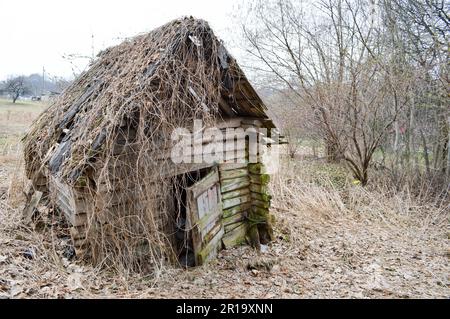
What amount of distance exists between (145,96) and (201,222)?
6.75ft

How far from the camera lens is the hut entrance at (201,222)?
14.1 feet

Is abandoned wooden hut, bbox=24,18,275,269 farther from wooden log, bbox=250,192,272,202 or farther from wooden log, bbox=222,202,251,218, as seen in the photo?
wooden log, bbox=250,192,272,202

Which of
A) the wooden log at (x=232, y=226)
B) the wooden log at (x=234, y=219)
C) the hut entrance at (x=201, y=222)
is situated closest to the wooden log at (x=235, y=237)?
the wooden log at (x=232, y=226)

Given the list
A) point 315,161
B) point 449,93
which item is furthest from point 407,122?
point 315,161

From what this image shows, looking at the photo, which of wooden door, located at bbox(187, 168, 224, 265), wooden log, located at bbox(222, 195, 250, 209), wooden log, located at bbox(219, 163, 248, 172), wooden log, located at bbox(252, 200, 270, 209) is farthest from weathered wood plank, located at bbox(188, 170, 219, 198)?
wooden log, located at bbox(252, 200, 270, 209)

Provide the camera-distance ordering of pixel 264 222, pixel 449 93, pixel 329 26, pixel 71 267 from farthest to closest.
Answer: pixel 329 26 < pixel 449 93 < pixel 264 222 < pixel 71 267

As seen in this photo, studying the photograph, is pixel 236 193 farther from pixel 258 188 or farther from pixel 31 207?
pixel 31 207

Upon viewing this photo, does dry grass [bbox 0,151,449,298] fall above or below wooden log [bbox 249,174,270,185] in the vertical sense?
below

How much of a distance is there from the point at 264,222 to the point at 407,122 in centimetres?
654

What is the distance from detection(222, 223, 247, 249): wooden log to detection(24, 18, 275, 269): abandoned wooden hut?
6 centimetres

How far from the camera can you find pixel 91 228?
11.8 ft

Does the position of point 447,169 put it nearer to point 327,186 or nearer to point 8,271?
point 327,186

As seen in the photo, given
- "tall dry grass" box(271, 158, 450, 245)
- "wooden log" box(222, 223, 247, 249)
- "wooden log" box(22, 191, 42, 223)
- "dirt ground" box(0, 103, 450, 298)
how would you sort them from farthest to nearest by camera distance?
"tall dry grass" box(271, 158, 450, 245) < "wooden log" box(222, 223, 247, 249) < "wooden log" box(22, 191, 42, 223) < "dirt ground" box(0, 103, 450, 298)

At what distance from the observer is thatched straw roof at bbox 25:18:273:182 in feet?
11.6
